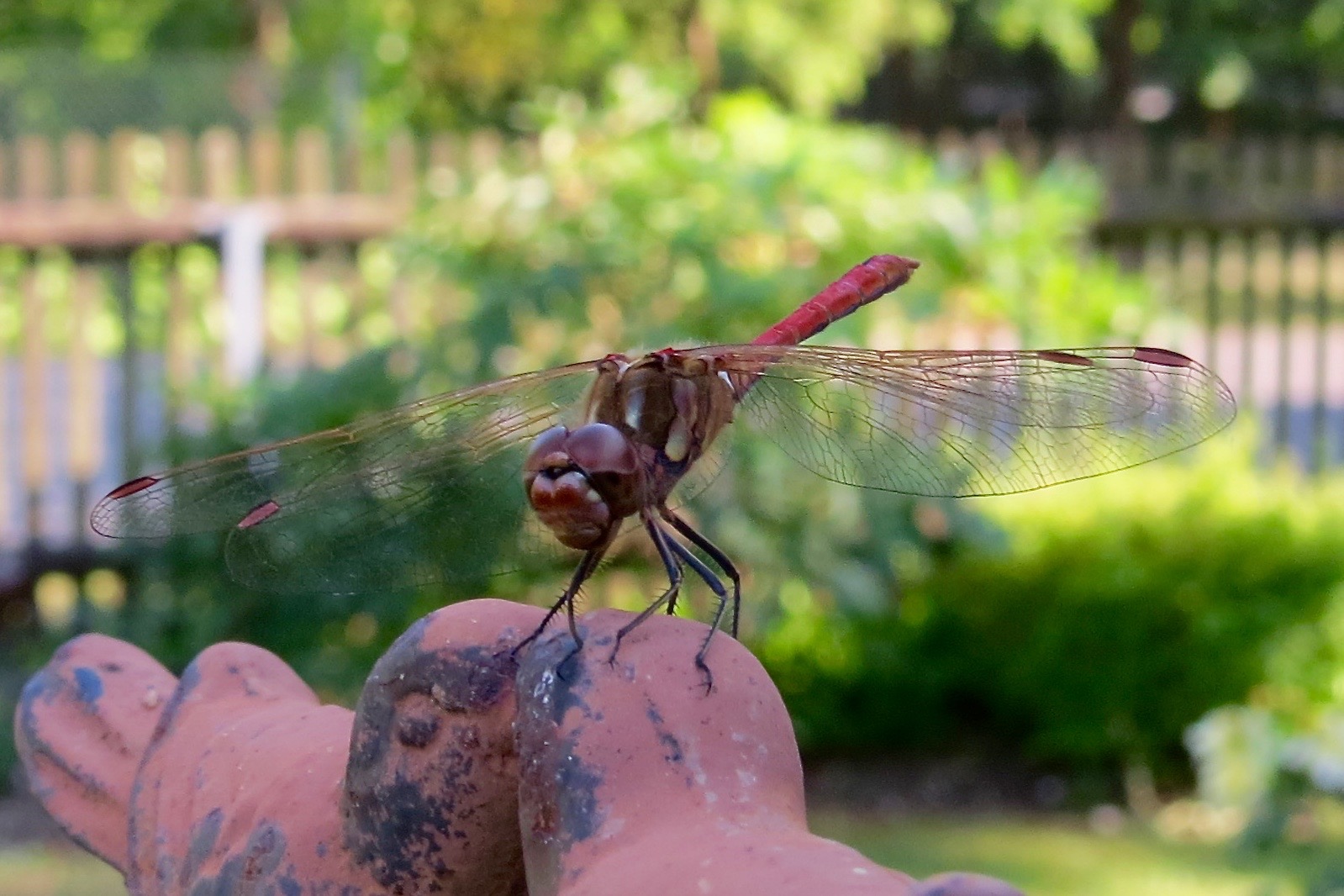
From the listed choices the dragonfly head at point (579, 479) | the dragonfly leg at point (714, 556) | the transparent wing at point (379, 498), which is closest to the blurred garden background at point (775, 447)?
the dragonfly leg at point (714, 556)

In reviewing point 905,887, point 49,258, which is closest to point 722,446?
point 905,887

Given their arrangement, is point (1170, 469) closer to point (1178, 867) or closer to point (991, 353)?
point (1178, 867)

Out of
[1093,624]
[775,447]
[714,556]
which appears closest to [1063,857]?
[1093,624]

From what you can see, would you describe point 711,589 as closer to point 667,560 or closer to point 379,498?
point 667,560

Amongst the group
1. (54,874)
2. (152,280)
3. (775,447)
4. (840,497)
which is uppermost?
(152,280)

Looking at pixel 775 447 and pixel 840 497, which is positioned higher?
pixel 775 447

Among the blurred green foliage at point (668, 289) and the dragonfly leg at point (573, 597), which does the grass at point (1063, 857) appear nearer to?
the blurred green foliage at point (668, 289)

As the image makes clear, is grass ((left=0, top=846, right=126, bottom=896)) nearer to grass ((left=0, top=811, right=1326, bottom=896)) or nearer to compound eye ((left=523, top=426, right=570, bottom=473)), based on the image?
grass ((left=0, top=811, right=1326, bottom=896))
